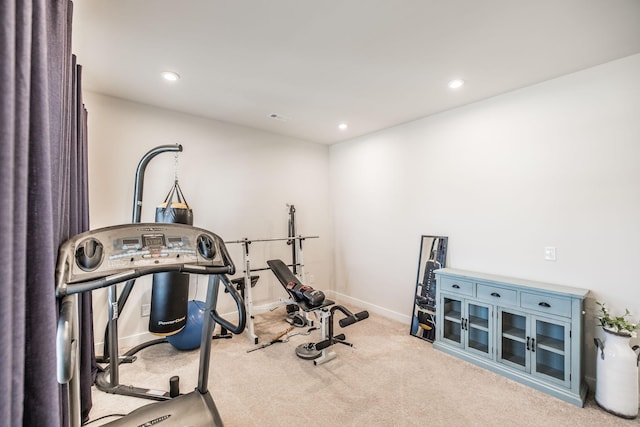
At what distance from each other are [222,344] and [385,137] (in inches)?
132

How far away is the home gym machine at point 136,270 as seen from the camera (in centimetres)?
109

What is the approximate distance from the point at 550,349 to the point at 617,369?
39 cm

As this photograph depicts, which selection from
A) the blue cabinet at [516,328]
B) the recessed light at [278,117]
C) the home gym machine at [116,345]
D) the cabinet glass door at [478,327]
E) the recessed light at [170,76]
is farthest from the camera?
the recessed light at [278,117]

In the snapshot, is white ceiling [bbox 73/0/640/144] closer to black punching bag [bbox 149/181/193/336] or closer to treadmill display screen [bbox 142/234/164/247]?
treadmill display screen [bbox 142/234/164/247]

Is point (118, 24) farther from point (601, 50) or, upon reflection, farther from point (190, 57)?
point (601, 50)

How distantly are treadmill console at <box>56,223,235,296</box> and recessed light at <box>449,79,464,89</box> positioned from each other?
2.49 metres

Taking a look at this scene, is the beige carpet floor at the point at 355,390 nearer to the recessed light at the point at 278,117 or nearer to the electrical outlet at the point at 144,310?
the electrical outlet at the point at 144,310

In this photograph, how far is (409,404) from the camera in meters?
2.14

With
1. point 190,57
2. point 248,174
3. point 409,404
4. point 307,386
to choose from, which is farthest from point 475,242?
point 190,57

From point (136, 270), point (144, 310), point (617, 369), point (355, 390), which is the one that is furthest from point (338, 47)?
point (144, 310)

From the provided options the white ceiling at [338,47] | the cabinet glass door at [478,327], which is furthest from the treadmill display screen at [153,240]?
the cabinet glass door at [478,327]

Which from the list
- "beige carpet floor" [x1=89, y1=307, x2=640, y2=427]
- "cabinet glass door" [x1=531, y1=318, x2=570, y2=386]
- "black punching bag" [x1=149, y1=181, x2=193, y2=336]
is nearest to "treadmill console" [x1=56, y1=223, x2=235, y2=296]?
"black punching bag" [x1=149, y1=181, x2=193, y2=336]

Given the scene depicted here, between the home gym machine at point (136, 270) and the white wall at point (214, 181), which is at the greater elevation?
the white wall at point (214, 181)

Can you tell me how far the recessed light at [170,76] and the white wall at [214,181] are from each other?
0.82m
